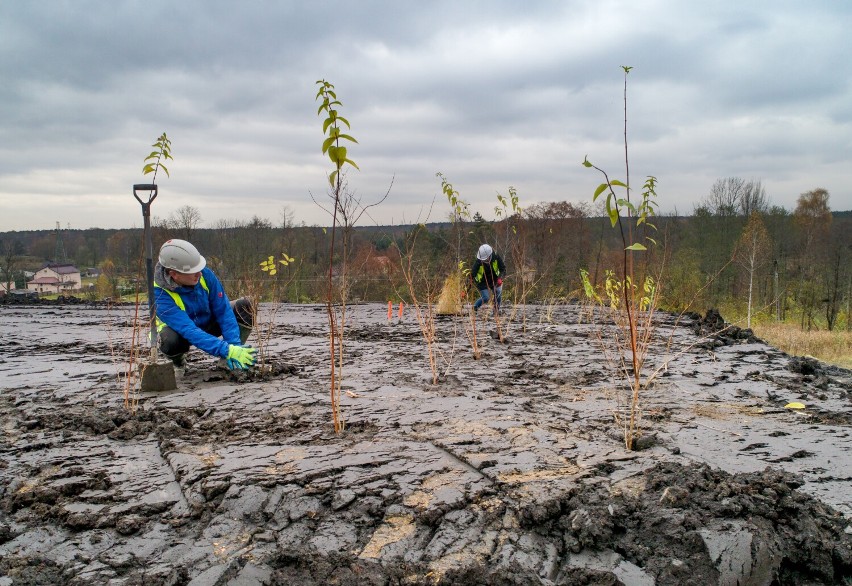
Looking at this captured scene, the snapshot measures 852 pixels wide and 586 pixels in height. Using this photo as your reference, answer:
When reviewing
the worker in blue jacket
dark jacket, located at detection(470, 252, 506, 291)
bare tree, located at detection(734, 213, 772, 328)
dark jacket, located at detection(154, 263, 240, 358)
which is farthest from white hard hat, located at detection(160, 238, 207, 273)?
bare tree, located at detection(734, 213, 772, 328)

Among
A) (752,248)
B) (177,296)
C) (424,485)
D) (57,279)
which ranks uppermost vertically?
(752,248)

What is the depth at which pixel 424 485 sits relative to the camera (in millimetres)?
2744

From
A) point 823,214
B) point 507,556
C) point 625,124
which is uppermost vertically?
point 823,214

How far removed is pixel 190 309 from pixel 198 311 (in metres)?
0.10

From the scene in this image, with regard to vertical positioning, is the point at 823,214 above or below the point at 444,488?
above

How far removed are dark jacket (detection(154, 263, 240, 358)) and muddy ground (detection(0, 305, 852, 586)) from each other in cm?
42

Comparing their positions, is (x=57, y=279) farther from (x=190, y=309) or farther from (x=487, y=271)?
(x=190, y=309)

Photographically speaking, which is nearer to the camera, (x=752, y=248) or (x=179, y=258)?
(x=179, y=258)

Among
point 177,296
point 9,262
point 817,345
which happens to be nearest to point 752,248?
point 817,345

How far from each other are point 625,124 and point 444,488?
2.09 metres

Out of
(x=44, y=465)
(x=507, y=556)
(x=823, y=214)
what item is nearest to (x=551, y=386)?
(x=507, y=556)

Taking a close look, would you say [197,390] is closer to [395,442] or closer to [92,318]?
[395,442]

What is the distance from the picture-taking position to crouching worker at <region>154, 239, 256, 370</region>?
16.3 feet

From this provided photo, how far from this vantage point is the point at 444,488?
8.87 ft
